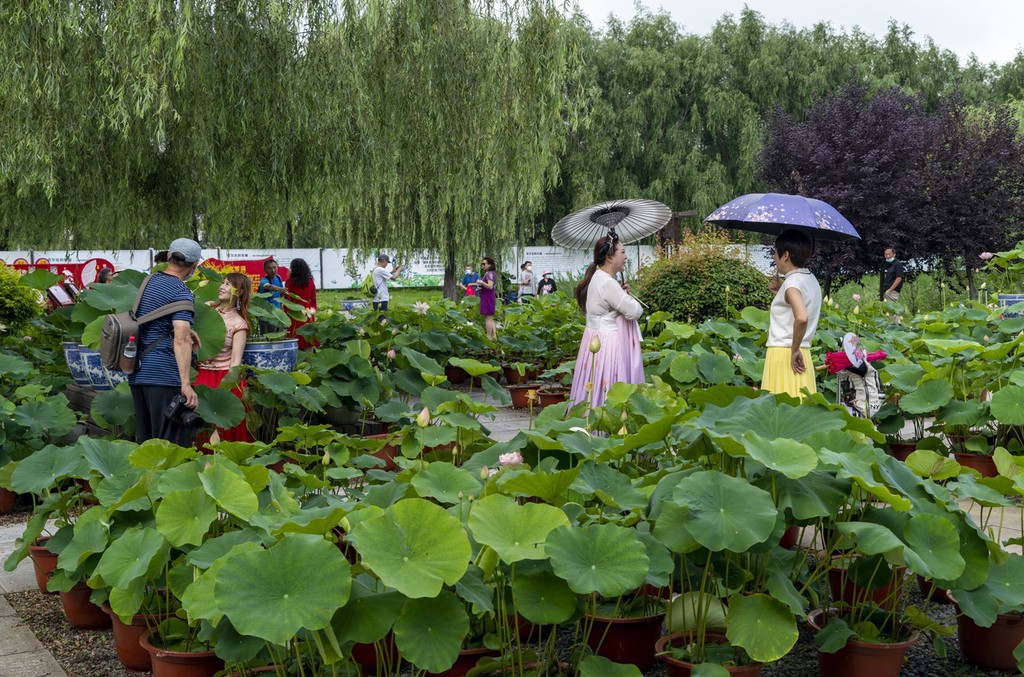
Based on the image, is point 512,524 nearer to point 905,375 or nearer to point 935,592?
point 935,592

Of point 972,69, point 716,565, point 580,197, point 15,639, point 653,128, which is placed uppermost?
point 972,69

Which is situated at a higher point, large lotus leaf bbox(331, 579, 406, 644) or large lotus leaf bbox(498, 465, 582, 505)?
large lotus leaf bbox(498, 465, 582, 505)

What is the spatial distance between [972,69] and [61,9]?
3344cm

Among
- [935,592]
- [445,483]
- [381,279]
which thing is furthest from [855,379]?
[381,279]

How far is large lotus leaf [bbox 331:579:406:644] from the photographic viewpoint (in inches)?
88.0

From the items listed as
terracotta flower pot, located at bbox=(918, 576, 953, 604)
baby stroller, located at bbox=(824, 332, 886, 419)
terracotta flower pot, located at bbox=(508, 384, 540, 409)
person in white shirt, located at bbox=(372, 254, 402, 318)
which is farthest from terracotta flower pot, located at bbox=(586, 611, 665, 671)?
person in white shirt, located at bbox=(372, 254, 402, 318)

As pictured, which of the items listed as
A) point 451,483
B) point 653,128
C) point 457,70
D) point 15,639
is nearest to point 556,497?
point 451,483

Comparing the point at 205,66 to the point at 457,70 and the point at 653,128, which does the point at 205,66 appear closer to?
the point at 457,70

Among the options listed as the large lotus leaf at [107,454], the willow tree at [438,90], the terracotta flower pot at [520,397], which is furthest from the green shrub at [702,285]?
the large lotus leaf at [107,454]

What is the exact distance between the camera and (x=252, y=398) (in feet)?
19.1

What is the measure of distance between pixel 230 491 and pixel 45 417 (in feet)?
9.11

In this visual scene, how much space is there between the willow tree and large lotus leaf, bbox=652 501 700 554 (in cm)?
612

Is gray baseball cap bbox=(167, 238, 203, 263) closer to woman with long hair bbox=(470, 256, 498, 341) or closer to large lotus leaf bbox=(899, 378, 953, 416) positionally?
large lotus leaf bbox=(899, 378, 953, 416)

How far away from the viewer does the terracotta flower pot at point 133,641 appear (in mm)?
3043
